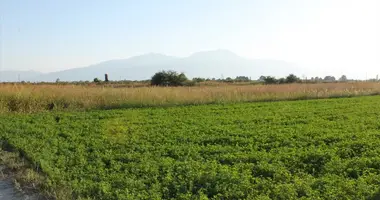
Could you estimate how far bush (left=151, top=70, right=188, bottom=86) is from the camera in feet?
146

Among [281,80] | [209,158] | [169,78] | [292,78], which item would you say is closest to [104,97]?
[209,158]

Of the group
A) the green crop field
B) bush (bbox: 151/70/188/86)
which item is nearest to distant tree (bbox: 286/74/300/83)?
bush (bbox: 151/70/188/86)

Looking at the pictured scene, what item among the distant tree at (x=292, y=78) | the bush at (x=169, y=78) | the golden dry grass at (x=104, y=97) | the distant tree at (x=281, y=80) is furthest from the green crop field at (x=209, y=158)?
the distant tree at (x=292, y=78)

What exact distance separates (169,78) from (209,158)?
38.5 meters

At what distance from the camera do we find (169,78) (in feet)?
147

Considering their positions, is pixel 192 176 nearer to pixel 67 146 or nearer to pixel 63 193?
pixel 63 193

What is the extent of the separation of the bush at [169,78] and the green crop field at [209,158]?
33.2 m

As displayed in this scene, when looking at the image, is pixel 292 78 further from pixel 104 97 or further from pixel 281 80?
pixel 104 97

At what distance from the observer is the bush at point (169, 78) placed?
4442cm

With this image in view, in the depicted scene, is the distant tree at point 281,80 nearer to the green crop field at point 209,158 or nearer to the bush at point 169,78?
the bush at point 169,78

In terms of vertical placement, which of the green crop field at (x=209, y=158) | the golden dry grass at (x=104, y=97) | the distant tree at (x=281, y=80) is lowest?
the green crop field at (x=209, y=158)

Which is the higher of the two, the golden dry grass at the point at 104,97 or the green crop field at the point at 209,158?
the golden dry grass at the point at 104,97

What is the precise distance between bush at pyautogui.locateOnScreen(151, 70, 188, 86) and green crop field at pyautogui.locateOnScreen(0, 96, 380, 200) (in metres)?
33.2

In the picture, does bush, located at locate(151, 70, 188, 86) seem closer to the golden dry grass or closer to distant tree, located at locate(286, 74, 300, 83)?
Result: distant tree, located at locate(286, 74, 300, 83)
